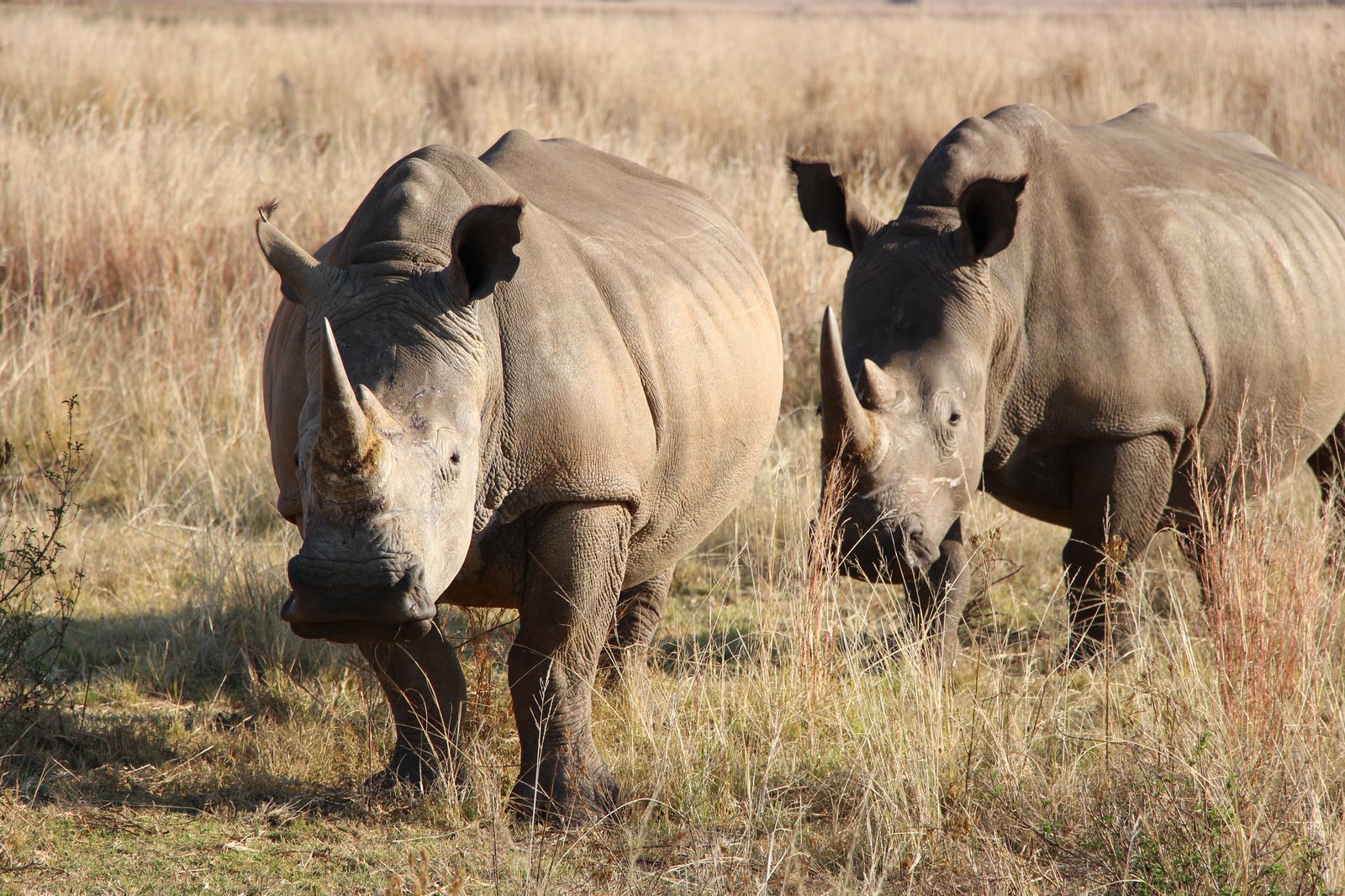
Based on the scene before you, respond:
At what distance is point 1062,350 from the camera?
4.54m

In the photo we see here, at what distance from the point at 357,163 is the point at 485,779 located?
6.36 meters

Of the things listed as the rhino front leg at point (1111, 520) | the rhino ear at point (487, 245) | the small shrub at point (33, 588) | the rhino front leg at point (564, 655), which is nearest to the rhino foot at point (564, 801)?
the rhino front leg at point (564, 655)

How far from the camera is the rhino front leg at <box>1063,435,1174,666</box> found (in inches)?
181

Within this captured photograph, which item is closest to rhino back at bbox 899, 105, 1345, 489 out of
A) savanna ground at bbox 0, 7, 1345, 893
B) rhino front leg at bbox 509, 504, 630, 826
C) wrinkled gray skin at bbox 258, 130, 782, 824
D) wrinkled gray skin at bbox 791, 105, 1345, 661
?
wrinkled gray skin at bbox 791, 105, 1345, 661

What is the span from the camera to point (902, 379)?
14.1ft

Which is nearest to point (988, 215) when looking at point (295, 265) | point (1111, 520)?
point (1111, 520)

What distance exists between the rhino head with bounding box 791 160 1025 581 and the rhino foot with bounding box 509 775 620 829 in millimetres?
1023

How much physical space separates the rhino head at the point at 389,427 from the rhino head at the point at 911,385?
119 cm

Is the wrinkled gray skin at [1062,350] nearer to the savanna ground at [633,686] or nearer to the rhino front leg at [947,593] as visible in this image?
the rhino front leg at [947,593]

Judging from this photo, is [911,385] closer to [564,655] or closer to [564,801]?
[564,655]

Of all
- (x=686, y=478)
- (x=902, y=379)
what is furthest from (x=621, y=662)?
(x=902, y=379)

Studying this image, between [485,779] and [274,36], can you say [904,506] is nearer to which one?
[485,779]

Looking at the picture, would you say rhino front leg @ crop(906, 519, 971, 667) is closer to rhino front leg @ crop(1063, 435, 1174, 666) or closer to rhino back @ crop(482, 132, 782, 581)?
rhino front leg @ crop(1063, 435, 1174, 666)

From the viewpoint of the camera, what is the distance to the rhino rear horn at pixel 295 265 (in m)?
3.28
